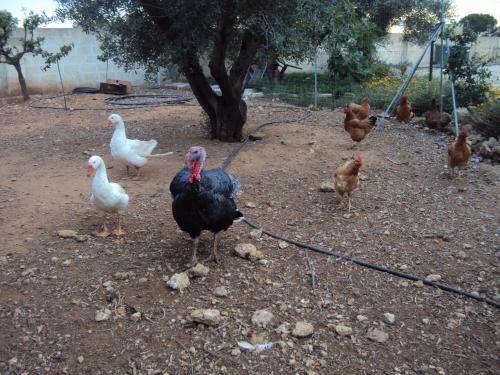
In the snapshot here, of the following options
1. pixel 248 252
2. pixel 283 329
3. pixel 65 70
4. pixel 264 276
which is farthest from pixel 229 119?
pixel 65 70

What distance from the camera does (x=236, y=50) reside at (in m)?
7.99

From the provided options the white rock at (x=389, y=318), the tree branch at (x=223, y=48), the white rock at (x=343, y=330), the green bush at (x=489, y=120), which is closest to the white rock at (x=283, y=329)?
the white rock at (x=343, y=330)

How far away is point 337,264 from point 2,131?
8017 millimetres

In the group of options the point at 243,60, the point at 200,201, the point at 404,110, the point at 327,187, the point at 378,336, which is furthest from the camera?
the point at 404,110

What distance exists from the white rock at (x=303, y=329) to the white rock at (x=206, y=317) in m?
0.52

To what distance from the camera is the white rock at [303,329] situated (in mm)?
2928

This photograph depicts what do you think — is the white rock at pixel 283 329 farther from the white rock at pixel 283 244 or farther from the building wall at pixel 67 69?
the building wall at pixel 67 69

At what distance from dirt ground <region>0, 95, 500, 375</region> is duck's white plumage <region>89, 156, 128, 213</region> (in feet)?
1.05

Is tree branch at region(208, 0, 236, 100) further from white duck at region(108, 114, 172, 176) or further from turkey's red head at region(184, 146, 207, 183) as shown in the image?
turkey's red head at region(184, 146, 207, 183)

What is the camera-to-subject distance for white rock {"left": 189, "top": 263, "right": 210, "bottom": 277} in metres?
3.54

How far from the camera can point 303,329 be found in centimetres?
296

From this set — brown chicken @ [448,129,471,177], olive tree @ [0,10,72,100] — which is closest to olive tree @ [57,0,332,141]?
brown chicken @ [448,129,471,177]

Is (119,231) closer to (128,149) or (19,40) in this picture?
(128,149)

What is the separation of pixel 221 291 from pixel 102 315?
0.86 meters
